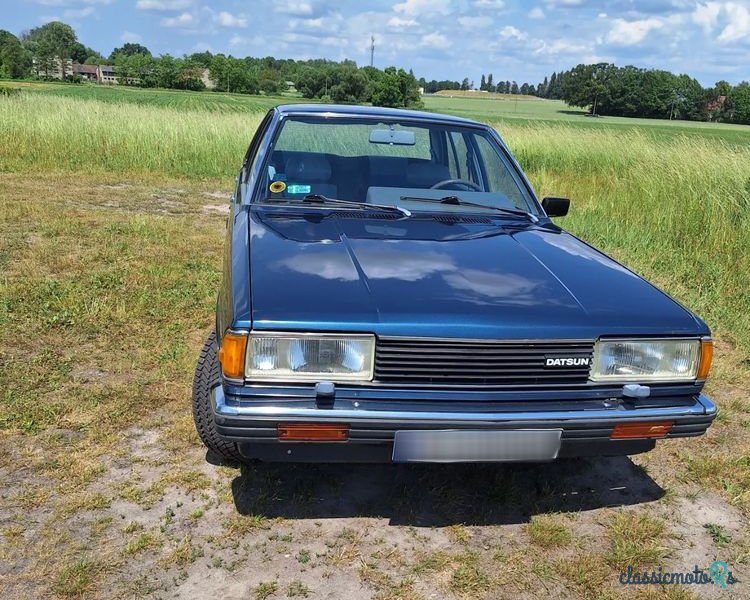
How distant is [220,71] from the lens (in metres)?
76.9

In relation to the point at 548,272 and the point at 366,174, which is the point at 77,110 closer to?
the point at 366,174

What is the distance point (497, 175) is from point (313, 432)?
91.3 inches

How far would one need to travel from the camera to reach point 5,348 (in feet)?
13.1

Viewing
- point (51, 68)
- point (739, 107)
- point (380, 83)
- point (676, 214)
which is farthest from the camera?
point (51, 68)

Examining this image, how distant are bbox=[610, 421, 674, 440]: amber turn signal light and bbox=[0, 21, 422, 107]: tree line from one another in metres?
49.7

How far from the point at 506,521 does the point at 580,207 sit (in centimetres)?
780

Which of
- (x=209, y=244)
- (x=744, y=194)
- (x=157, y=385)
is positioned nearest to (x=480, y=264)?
(x=157, y=385)

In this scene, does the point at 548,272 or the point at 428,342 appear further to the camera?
the point at 548,272

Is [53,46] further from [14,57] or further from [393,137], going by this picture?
[393,137]

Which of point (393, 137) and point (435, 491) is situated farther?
point (393, 137)

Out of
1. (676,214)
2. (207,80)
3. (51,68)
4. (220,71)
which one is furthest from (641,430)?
(51,68)

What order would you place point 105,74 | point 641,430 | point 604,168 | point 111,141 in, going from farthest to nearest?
point 105,74
point 111,141
point 604,168
point 641,430

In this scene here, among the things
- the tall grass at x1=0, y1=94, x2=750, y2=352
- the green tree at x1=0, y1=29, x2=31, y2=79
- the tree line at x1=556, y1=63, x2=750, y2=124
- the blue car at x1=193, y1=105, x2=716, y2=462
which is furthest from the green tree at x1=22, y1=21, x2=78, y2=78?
the blue car at x1=193, y1=105, x2=716, y2=462

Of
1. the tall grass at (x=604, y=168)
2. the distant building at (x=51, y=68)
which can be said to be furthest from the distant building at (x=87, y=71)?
the tall grass at (x=604, y=168)
